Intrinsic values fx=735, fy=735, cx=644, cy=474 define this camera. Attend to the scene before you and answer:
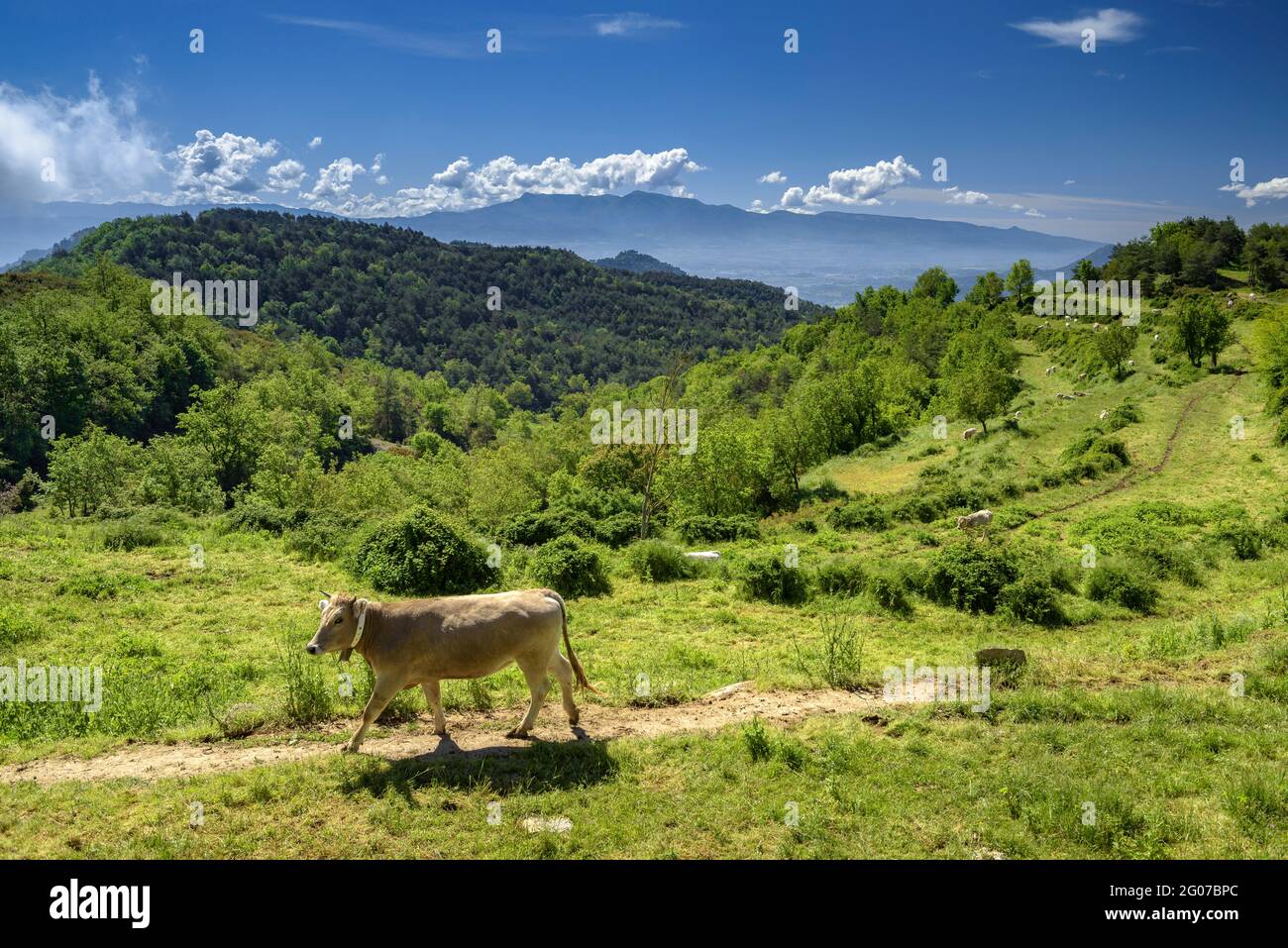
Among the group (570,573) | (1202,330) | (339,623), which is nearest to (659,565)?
(570,573)

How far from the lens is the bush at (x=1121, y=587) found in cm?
1995

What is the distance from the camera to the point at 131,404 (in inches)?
2987

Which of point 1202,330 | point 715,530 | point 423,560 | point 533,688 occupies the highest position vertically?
point 1202,330

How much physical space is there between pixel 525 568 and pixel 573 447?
45627mm

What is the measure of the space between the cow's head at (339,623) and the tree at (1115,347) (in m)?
68.1

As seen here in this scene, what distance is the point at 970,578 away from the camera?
66.4 feet

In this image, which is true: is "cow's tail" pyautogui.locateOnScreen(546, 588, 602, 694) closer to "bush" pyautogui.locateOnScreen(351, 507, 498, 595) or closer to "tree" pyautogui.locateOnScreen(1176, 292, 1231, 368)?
"bush" pyautogui.locateOnScreen(351, 507, 498, 595)

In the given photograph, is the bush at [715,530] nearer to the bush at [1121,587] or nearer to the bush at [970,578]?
the bush at [970,578]

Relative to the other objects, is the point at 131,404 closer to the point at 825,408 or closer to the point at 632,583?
the point at 825,408

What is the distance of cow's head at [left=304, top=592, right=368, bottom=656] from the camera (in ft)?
30.5

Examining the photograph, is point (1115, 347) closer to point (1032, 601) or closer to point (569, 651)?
point (1032, 601)

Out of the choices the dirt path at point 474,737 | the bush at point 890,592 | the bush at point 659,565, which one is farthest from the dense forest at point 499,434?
the dirt path at point 474,737

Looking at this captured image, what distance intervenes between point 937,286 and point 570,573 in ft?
391

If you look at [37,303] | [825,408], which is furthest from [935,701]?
[37,303]
